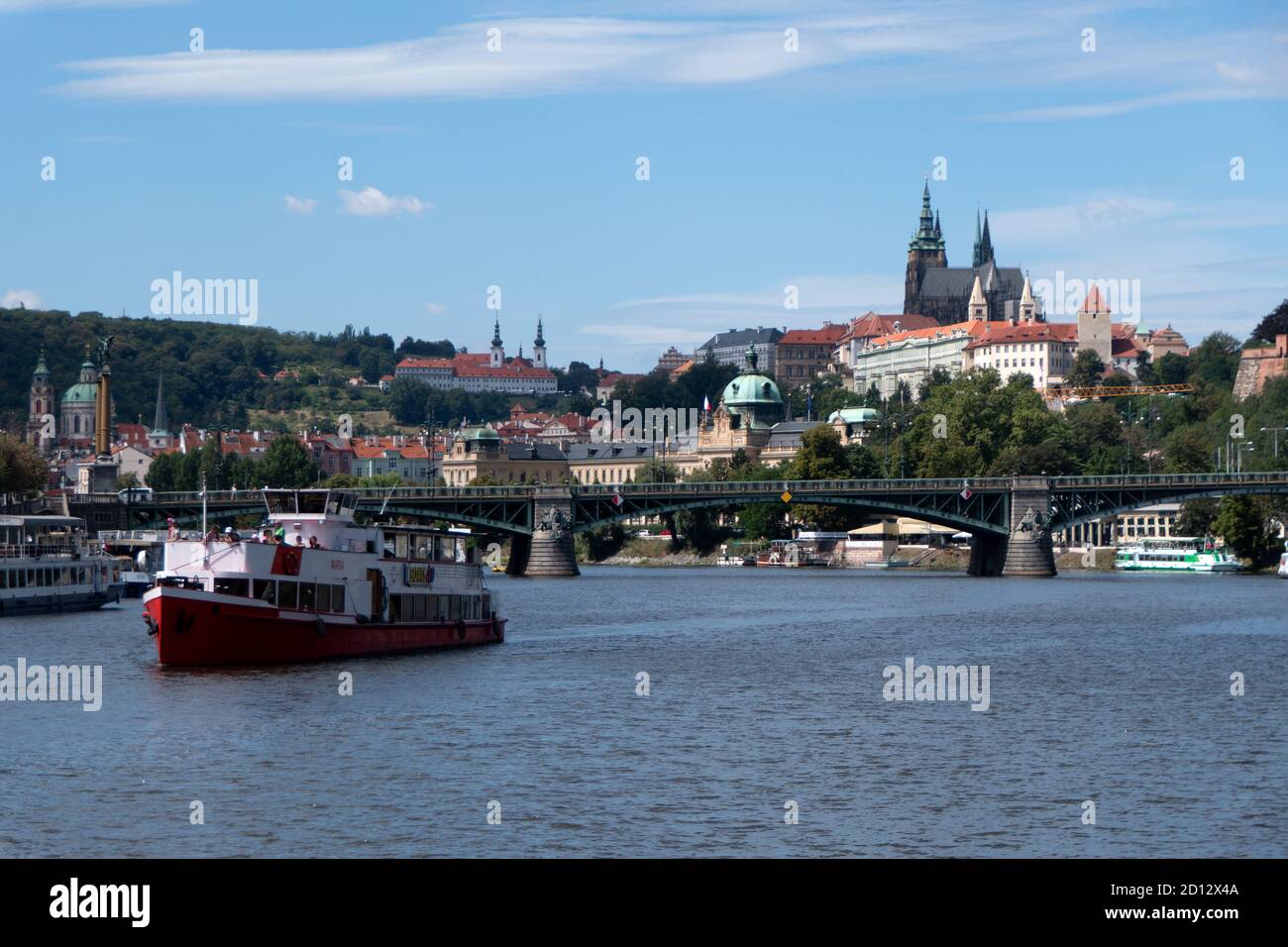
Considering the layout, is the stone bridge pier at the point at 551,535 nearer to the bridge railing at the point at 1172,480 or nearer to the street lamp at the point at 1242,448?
the bridge railing at the point at 1172,480

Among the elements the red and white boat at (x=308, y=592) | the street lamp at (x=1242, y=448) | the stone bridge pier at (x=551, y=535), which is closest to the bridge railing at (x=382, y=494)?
the stone bridge pier at (x=551, y=535)

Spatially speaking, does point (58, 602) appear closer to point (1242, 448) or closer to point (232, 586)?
point (232, 586)

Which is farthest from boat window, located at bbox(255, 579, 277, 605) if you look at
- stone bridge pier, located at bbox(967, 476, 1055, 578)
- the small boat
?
the small boat

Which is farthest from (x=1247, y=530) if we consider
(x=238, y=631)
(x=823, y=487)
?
(x=238, y=631)

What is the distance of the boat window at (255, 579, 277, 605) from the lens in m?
57.2

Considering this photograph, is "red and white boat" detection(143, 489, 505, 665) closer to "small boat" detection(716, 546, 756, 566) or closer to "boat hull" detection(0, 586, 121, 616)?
"boat hull" detection(0, 586, 121, 616)

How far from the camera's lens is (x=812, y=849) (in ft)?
97.5

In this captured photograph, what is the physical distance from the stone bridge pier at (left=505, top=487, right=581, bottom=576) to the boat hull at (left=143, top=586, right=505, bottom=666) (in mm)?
78291

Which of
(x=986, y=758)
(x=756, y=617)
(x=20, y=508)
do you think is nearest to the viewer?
(x=986, y=758)

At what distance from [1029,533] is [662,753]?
3906 inches
